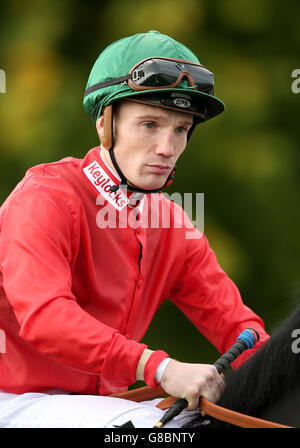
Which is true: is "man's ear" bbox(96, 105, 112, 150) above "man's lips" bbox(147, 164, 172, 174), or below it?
above

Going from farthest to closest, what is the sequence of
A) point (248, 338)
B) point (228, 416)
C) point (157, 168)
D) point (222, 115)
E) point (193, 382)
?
point (222, 115) → point (157, 168) → point (248, 338) → point (193, 382) → point (228, 416)

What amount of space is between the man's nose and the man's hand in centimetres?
61

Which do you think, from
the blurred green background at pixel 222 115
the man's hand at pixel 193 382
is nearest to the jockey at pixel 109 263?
the man's hand at pixel 193 382

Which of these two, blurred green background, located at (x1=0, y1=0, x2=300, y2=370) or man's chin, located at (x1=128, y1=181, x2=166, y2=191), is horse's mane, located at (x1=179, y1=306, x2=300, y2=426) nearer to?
man's chin, located at (x1=128, y1=181, x2=166, y2=191)

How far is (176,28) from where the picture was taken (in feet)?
13.2

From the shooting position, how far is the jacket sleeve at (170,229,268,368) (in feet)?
7.13

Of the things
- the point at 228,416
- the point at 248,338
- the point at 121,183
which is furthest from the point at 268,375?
the point at 121,183

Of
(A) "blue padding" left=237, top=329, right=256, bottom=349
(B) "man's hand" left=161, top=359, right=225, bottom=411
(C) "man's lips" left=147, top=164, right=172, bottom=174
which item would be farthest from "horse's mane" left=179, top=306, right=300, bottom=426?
(C) "man's lips" left=147, top=164, right=172, bottom=174

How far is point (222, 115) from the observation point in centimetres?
403

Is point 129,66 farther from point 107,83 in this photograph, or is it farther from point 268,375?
point 268,375

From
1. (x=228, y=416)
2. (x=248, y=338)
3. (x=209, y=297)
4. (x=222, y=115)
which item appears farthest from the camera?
(x=222, y=115)

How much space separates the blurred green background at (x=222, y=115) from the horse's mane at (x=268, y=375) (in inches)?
100

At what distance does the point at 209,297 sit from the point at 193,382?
0.72m

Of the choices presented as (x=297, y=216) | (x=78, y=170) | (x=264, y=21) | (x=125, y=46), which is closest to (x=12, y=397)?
(x=78, y=170)
